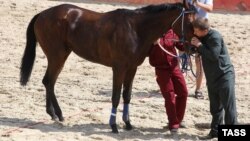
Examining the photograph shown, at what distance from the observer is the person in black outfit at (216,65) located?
265 inches

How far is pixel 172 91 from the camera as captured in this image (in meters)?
7.31

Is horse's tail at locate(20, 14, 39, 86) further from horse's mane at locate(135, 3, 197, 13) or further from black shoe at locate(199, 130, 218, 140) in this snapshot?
black shoe at locate(199, 130, 218, 140)

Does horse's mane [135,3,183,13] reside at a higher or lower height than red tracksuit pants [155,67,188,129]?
higher

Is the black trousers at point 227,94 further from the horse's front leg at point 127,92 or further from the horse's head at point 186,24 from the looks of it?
the horse's front leg at point 127,92

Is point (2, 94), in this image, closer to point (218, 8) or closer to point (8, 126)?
point (8, 126)

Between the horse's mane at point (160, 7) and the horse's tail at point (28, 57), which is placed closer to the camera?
the horse's mane at point (160, 7)

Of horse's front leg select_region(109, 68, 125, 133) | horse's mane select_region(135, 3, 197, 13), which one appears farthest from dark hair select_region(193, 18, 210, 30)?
horse's front leg select_region(109, 68, 125, 133)

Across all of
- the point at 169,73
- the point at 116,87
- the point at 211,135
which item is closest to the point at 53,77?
the point at 116,87

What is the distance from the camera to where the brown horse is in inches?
280

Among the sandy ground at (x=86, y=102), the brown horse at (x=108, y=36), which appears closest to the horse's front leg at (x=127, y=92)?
the brown horse at (x=108, y=36)

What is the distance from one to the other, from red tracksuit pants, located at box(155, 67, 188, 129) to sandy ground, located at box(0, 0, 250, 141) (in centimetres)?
22

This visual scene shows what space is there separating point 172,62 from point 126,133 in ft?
3.36

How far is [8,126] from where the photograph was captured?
738 cm

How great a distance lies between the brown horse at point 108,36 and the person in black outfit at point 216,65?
0.22 m
